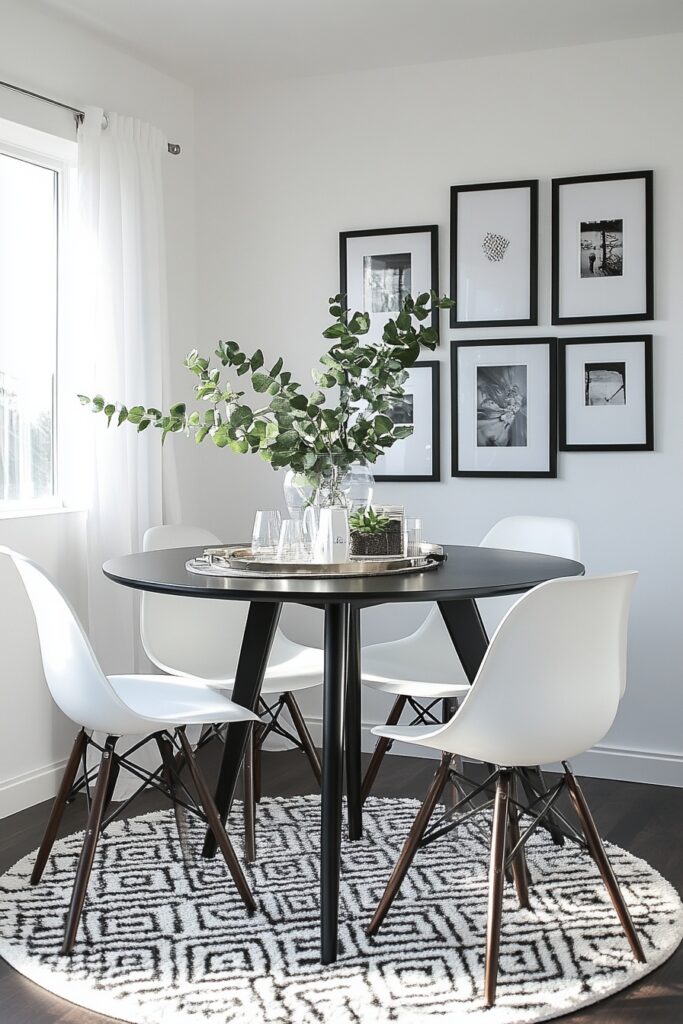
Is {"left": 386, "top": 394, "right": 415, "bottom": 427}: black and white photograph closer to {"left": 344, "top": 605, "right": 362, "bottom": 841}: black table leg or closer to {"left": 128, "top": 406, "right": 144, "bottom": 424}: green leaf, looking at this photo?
{"left": 344, "top": 605, "right": 362, "bottom": 841}: black table leg

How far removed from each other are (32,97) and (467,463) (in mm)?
1939

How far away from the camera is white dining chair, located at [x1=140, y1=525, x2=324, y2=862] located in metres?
3.28

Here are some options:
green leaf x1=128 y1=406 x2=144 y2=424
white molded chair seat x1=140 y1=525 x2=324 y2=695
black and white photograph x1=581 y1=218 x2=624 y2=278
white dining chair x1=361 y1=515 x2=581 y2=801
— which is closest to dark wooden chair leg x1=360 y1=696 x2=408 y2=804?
white dining chair x1=361 y1=515 x2=581 y2=801

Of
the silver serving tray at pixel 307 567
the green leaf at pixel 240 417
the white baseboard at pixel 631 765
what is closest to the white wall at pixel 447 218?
the white baseboard at pixel 631 765

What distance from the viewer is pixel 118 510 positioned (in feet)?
12.4

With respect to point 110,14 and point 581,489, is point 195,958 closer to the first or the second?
point 581,489

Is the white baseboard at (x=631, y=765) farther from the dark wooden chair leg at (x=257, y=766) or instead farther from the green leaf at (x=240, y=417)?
the green leaf at (x=240, y=417)

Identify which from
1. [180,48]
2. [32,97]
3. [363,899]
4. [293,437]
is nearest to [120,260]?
[32,97]

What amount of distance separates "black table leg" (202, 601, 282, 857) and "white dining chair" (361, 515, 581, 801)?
1.22ft

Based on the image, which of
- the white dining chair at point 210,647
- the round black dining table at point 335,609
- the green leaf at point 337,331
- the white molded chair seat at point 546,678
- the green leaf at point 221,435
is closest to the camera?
the white molded chair seat at point 546,678

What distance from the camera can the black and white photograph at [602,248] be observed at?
12.6 feet

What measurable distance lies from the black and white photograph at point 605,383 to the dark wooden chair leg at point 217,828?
6.49 ft

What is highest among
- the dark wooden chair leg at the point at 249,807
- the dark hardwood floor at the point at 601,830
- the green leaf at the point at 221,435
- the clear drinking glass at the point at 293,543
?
the green leaf at the point at 221,435

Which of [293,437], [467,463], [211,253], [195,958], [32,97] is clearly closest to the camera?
[195,958]
